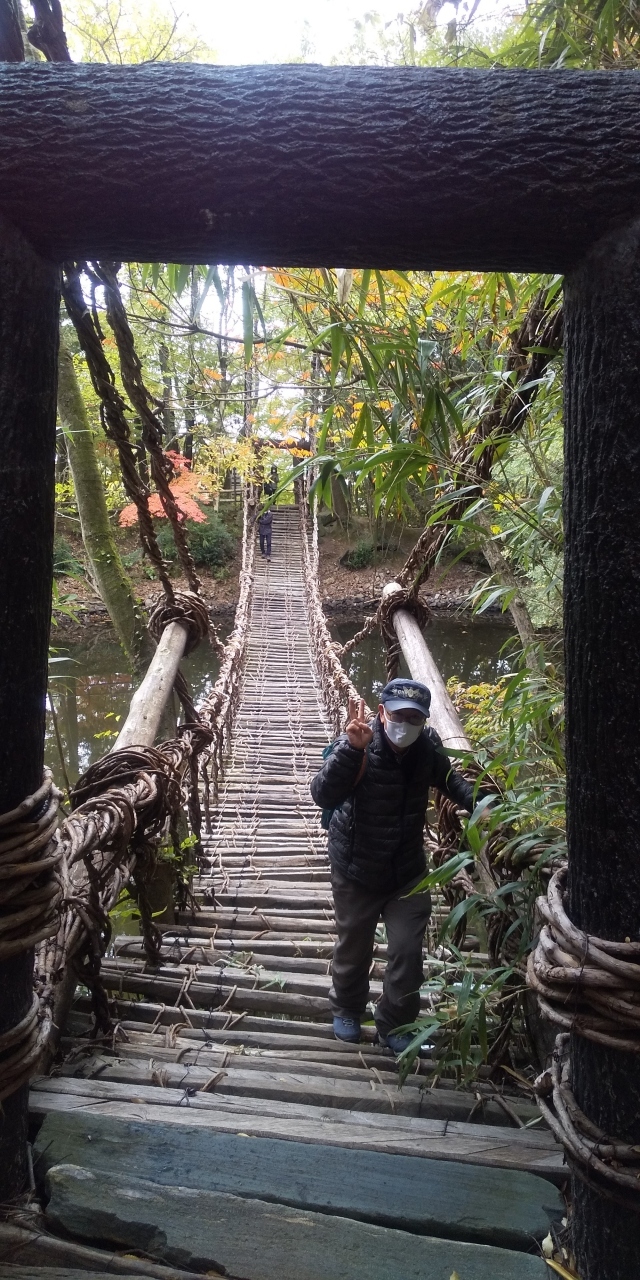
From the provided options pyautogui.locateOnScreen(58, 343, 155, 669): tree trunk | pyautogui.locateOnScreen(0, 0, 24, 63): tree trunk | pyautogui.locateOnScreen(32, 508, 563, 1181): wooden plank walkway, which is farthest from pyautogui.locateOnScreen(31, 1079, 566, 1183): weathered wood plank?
Result: pyautogui.locateOnScreen(58, 343, 155, 669): tree trunk

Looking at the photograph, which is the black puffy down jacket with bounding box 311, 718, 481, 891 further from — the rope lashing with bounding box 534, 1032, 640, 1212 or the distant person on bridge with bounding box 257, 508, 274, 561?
the distant person on bridge with bounding box 257, 508, 274, 561

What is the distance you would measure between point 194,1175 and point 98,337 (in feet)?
4.18

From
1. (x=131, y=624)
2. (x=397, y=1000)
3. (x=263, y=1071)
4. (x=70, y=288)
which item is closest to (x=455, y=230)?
(x=70, y=288)

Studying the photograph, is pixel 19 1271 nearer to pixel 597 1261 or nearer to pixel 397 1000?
pixel 597 1261

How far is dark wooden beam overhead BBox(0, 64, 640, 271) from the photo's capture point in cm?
82

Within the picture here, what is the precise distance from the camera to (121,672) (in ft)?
34.3

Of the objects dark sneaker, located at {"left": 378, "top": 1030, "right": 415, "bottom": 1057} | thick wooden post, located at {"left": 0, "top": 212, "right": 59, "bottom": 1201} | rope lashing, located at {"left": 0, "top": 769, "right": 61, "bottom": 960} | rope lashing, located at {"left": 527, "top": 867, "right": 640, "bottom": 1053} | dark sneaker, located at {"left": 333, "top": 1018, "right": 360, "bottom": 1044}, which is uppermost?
thick wooden post, located at {"left": 0, "top": 212, "right": 59, "bottom": 1201}

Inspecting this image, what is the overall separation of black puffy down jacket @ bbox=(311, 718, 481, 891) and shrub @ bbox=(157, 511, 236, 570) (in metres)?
12.4

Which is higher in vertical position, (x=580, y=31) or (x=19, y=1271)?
(x=580, y=31)

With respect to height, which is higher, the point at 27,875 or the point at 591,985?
the point at 27,875

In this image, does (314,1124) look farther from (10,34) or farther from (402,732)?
(10,34)

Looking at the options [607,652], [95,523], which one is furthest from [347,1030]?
[95,523]

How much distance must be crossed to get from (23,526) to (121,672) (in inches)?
389

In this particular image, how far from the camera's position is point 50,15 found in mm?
1454
